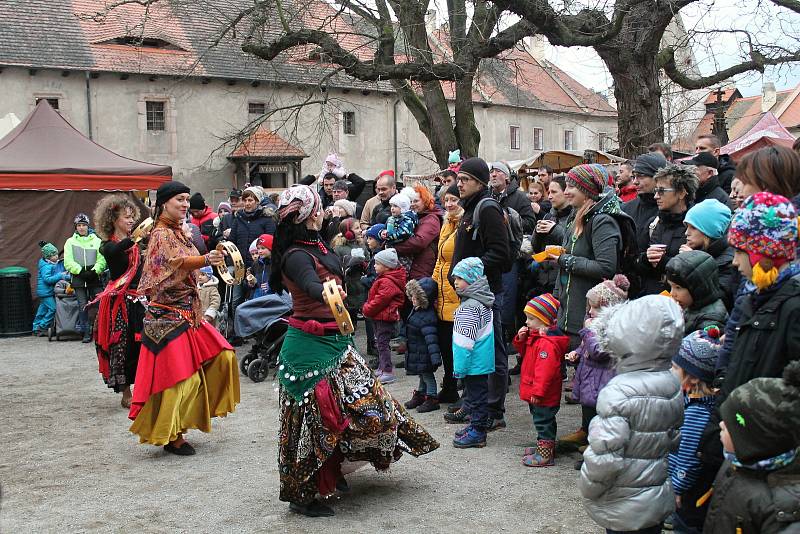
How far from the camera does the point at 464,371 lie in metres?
5.88

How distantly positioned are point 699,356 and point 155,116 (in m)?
28.8

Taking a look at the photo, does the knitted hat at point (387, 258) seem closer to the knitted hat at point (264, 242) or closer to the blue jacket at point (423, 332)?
the blue jacket at point (423, 332)

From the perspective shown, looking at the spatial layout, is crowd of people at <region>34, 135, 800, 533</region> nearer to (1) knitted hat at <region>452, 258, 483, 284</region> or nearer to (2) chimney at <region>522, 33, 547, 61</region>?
(1) knitted hat at <region>452, 258, 483, 284</region>

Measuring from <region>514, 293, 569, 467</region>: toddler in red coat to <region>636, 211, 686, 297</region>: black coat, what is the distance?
659 millimetres

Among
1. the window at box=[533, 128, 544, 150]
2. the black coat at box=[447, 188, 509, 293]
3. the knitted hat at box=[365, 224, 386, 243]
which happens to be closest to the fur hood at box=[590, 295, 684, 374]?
the black coat at box=[447, 188, 509, 293]

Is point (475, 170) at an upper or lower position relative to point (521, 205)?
upper

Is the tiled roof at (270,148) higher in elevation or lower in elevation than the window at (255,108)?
lower

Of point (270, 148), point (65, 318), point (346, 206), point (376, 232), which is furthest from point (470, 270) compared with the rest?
point (270, 148)

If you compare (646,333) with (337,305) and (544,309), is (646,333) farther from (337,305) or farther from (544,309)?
(544,309)

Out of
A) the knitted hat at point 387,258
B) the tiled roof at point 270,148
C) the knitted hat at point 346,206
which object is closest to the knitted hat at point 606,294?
the knitted hat at point 387,258

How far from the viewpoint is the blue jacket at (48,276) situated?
12734 millimetres

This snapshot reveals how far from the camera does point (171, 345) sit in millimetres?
5973

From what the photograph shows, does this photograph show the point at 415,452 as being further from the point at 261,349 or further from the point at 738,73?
the point at 738,73

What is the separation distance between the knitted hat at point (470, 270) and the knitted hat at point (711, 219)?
1605mm
